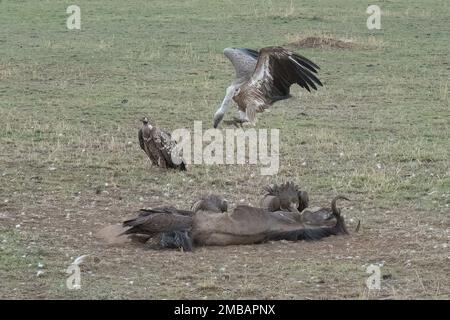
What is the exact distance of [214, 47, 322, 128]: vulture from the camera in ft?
29.0

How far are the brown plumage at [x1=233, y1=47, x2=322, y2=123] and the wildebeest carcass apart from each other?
188 cm

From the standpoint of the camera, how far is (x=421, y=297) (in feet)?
19.7

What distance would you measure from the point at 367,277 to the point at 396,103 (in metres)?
7.76

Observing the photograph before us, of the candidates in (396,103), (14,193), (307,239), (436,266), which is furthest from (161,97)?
(436,266)

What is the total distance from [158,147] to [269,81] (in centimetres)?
140

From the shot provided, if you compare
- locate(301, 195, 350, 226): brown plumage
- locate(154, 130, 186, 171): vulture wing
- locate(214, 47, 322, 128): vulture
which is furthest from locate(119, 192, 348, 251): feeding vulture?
locate(154, 130, 186, 171): vulture wing

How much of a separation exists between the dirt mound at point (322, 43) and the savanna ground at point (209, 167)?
0.15 ft

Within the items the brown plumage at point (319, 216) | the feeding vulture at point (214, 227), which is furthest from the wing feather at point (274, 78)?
the feeding vulture at point (214, 227)

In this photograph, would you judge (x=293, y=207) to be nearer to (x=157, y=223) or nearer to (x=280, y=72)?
(x=157, y=223)

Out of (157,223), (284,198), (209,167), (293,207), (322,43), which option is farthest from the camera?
(322,43)

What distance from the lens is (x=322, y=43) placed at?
18.6 meters

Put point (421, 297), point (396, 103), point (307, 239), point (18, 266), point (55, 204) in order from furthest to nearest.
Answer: point (396, 103) < point (55, 204) < point (307, 239) < point (18, 266) < point (421, 297)

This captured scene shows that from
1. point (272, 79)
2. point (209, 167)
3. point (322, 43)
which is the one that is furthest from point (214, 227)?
point (322, 43)

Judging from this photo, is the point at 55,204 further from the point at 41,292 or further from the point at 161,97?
the point at 161,97
